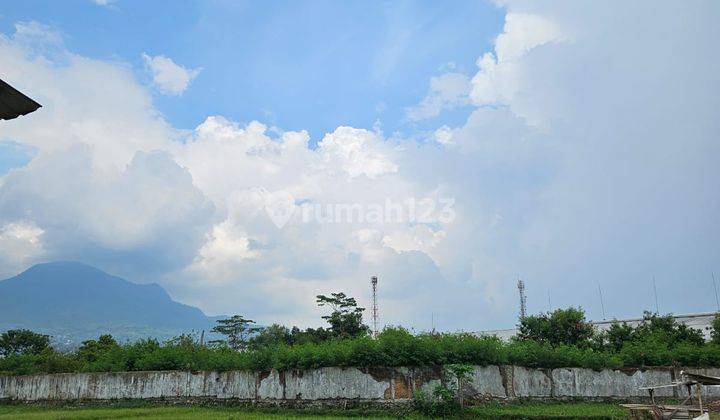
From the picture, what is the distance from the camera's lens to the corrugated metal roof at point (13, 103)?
14.6ft

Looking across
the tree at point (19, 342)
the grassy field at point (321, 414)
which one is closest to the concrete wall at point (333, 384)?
the grassy field at point (321, 414)

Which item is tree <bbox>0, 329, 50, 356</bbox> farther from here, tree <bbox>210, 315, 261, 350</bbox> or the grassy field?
the grassy field

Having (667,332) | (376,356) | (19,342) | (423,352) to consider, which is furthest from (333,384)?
(19,342)

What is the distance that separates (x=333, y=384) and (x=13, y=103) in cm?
1697

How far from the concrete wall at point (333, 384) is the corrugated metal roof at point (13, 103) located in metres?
16.6

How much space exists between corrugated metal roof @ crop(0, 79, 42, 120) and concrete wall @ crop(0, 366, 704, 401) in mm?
16565

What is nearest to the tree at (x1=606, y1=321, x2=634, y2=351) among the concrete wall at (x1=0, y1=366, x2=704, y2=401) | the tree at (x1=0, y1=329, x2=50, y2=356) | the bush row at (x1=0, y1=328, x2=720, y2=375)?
the bush row at (x1=0, y1=328, x2=720, y2=375)

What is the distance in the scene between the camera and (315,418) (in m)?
17.5

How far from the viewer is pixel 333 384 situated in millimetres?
19734

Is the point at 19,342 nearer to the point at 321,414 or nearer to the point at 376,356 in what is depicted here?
the point at 321,414

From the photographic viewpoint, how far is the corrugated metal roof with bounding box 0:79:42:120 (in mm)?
4445

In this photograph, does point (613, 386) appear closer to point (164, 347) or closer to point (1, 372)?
point (164, 347)

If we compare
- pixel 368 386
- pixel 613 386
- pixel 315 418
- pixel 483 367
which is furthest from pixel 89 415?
pixel 613 386

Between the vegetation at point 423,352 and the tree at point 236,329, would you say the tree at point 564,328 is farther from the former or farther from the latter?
the tree at point 236,329
